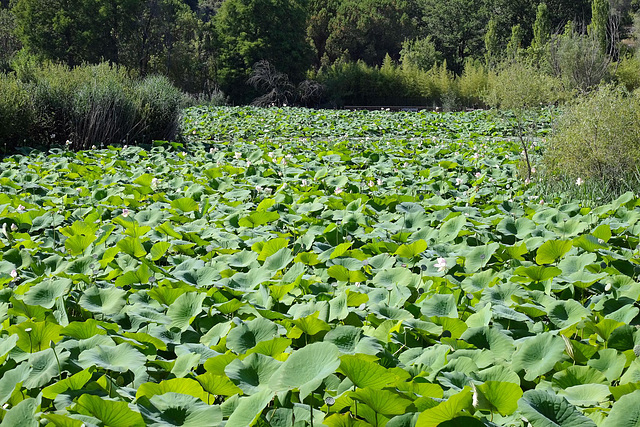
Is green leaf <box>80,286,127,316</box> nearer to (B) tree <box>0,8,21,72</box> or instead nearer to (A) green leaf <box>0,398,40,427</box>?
(A) green leaf <box>0,398,40,427</box>

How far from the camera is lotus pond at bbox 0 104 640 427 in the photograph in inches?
51.2

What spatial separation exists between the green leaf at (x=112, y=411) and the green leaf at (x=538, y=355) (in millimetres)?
1019

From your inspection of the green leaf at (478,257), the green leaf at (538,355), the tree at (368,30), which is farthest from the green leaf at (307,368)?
the tree at (368,30)

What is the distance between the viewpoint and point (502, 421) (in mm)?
1352

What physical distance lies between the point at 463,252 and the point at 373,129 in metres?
9.55

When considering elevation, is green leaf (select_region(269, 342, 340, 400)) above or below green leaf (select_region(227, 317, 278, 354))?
above

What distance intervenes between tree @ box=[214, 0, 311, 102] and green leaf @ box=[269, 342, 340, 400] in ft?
97.4

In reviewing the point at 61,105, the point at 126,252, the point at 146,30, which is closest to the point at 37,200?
the point at 126,252

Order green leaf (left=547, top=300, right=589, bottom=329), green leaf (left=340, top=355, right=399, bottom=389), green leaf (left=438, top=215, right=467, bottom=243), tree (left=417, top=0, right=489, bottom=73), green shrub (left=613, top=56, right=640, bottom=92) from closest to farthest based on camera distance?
green leaf (left=340, top=355, right=399, bottom=389) → green leaf (left=547, top=300, right=589, bottom=329) → green leaf (left=438, top=215, right=467, bottom=243) → green shrub (left=613, top=56, right=640, bottom=92) → tree (left=417, top=0, right=489, bottom=73)

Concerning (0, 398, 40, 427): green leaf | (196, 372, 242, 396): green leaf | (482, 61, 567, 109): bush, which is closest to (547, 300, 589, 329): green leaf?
(196, 372, 242, 396): green leaf

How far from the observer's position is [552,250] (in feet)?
8.52

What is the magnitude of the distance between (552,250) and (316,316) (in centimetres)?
132

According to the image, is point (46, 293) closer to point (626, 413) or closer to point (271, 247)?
point (271, 247)

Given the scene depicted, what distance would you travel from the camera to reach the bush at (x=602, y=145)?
5648mm
